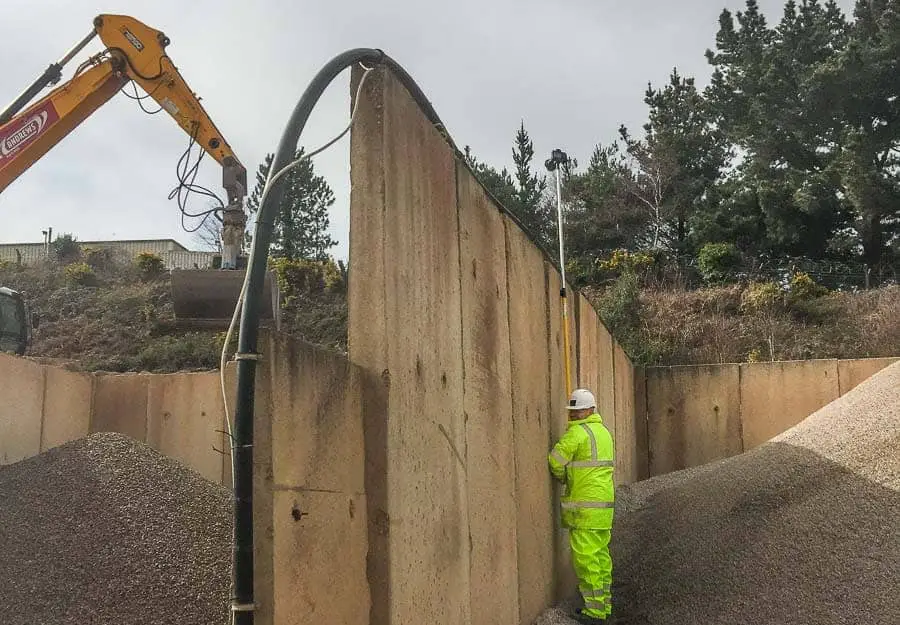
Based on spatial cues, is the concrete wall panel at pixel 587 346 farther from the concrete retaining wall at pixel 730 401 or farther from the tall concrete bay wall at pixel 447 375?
the concrete retaining wall at pixel 730 401

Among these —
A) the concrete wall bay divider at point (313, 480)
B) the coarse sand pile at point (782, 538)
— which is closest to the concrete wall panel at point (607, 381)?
the coarse sand pile at point (782, 538)

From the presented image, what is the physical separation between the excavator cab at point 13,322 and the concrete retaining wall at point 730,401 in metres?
8.05

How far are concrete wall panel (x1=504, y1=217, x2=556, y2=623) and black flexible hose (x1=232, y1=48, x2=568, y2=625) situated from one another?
2.14m

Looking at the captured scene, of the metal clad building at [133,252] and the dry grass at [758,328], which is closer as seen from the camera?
the dry grass at [758,328]

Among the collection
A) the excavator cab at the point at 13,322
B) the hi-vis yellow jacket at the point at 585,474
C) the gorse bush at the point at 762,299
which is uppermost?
the gorse bush at the point at 762,299

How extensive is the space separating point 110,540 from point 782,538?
4.29 metres

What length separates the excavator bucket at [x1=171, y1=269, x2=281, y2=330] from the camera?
5.03 m

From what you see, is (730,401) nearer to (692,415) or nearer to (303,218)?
(692,415)

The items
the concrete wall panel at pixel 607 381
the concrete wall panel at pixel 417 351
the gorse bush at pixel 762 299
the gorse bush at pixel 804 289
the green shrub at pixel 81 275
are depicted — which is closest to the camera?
the concrete wall panel at pixel 417 351

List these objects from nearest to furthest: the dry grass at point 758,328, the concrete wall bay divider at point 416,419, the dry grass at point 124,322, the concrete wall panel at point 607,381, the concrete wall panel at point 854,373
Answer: the concrete wall bay divider at point 416,419
the concrete wall panel at point 607,381
the concrete wall panel at point 854,373
the dry grass at point 758,328
the dry grass at point 124,322

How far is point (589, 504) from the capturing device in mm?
4805

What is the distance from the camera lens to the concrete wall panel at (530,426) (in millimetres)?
4309

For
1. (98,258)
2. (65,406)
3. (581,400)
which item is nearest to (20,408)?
(65,406)

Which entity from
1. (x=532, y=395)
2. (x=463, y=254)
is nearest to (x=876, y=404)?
(x=532, y=395)
